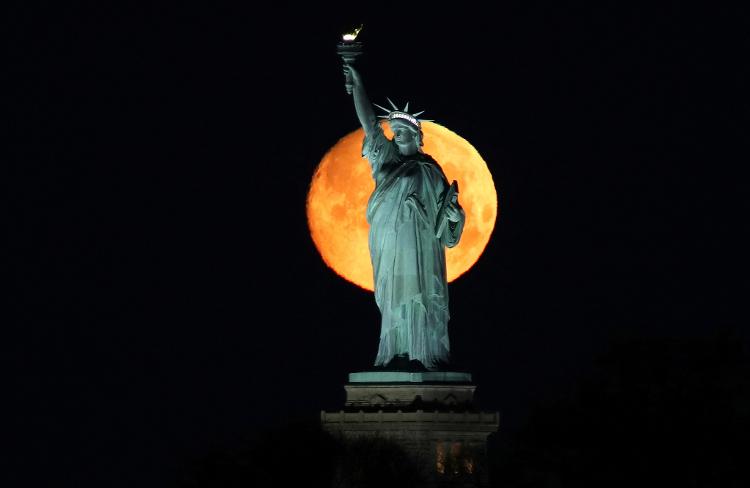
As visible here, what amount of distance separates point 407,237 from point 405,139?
1611 mm

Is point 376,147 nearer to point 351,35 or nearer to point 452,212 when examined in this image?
point 452,212

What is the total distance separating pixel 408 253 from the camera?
133ft

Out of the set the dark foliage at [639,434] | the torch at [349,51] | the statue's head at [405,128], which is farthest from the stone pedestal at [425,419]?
the torch at [349,51]

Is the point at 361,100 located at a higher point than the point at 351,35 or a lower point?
lower

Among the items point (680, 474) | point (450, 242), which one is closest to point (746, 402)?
point (680, 474)

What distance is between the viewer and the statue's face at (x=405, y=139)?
135 ft

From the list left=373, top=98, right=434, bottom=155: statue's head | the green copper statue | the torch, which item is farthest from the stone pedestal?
the torch

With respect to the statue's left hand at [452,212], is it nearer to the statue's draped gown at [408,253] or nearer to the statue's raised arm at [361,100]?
the statue's draped gown at [408,253]

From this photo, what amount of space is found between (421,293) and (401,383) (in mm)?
1537

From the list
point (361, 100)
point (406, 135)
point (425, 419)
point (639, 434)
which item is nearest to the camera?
point (425, 419)

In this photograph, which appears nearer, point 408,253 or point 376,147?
point 408,253

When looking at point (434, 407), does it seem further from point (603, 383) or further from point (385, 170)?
point (603, 383)

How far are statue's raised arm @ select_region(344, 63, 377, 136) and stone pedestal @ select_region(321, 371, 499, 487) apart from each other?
384cm

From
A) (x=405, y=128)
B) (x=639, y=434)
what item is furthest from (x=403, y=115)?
(x=639, y=434)
